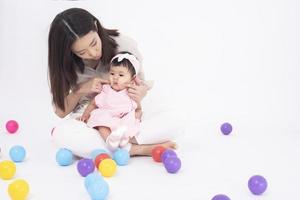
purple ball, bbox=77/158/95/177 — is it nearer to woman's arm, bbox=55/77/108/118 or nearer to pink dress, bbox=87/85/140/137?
pink dress, bbox=87/85/140/137

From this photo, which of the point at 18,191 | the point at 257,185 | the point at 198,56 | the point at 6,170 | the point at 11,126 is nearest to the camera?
the point at 18,191

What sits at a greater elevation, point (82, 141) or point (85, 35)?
point (85, 35)

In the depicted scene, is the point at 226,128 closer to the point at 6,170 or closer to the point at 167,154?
the point at 167,154

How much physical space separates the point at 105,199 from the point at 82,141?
0.53m

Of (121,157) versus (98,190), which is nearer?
(98,190)

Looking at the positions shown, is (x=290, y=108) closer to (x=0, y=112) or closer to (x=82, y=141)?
(x=82, y=141)

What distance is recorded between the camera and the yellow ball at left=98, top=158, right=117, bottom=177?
2.09m

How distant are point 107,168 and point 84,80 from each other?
65 centimetres

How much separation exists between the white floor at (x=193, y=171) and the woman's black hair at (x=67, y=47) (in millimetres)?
337

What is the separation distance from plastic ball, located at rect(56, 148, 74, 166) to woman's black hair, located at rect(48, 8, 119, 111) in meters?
0.31

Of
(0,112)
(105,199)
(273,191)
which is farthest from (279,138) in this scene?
(0,112)

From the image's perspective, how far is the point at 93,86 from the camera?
2422mm

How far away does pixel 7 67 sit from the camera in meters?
3.57

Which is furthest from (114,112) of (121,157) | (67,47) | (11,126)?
(11,126)
